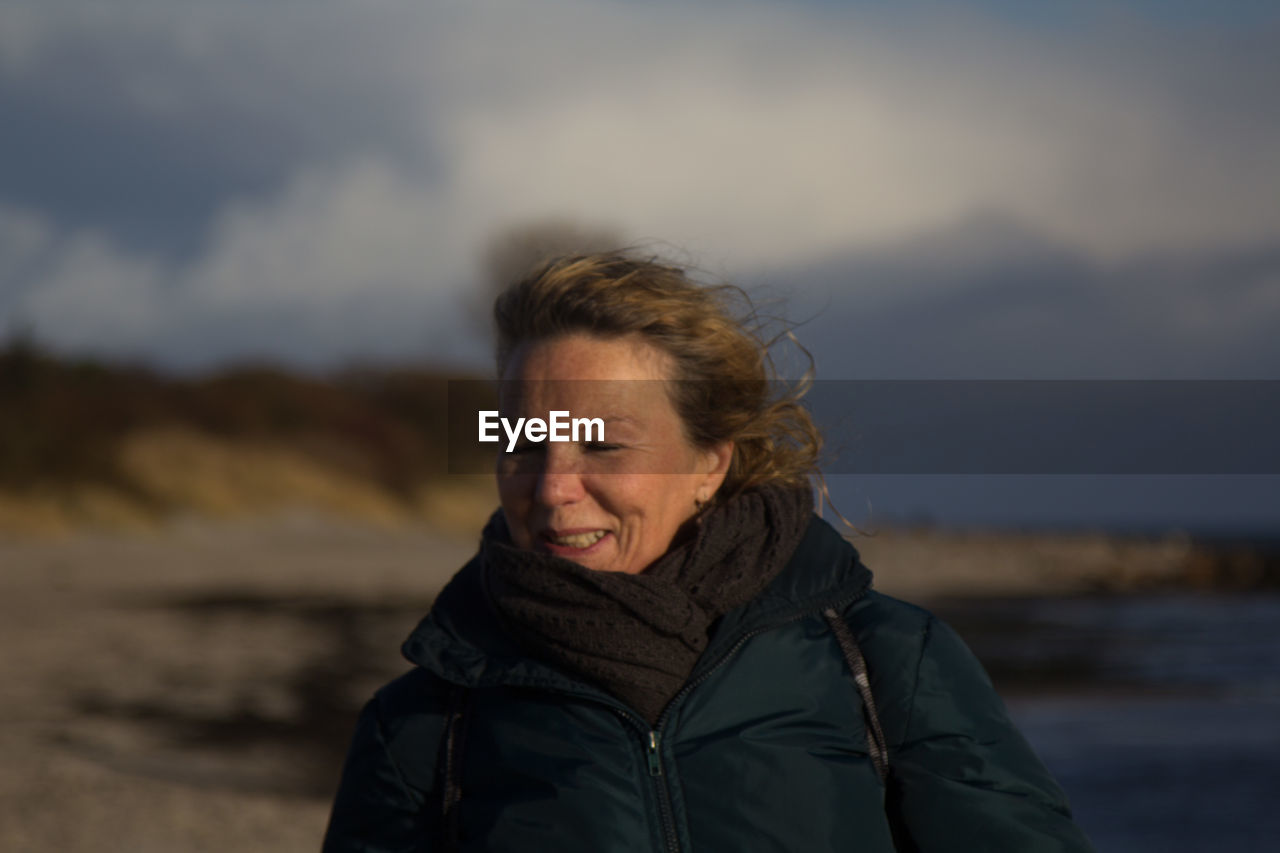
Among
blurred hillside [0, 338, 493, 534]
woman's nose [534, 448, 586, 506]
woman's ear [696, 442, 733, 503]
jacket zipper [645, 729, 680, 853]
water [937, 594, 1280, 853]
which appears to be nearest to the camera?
jacket zipper [645, 729, 680, 853]

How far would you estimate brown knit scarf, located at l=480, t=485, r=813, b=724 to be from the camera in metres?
2.04

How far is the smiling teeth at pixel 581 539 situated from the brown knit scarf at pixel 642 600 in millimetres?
107

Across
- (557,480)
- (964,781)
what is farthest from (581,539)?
(964,781)

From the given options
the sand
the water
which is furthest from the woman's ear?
the water

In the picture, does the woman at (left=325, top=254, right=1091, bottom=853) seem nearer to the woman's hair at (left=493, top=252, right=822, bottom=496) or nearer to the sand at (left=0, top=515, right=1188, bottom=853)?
the woman's hair at (left=493, top=252, right=822, bottom=496)

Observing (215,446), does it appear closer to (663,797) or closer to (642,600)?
(642,600)

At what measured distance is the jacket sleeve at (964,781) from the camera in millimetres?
1938

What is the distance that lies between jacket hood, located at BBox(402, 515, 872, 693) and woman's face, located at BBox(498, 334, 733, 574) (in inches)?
6.7

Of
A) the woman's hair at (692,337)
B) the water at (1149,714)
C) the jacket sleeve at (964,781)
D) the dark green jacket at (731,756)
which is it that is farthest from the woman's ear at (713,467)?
the water at (1149,714)

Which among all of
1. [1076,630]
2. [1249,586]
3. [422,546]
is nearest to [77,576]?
[422,546]

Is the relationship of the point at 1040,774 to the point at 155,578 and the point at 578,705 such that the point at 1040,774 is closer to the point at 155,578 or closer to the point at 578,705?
the point at 578,705

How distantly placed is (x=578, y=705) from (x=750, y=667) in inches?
11.8

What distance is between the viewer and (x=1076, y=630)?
20.0 metres

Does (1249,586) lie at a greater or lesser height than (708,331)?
lesser
